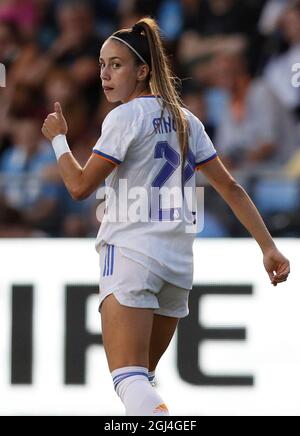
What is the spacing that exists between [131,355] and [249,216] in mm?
737

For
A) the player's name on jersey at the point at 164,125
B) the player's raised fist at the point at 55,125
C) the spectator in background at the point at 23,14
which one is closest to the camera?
the player's name on jersey at the point at 164,125

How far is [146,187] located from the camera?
12.4 ft

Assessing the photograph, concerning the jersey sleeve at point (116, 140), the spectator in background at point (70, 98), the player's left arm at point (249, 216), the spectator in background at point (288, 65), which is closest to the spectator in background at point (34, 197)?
the spectator in background at point (70, 98)

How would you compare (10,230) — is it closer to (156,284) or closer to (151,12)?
(151,12)

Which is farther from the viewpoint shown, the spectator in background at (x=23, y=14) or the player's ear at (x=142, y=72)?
the spectator in background at (x=23, y=14)

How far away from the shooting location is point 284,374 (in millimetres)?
5910

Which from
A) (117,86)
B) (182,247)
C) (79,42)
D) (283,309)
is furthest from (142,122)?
(79,42)

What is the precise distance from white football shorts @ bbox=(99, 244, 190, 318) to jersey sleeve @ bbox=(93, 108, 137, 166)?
1.10ft

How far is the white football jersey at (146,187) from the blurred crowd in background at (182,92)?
9.14 feet

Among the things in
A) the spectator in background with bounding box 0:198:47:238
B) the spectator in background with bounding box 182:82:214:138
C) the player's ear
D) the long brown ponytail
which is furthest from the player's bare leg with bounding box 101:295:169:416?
the spectator in background with bounding box 182:82:214:138

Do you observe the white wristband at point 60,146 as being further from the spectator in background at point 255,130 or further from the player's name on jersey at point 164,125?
the spectator in background at point 255,130

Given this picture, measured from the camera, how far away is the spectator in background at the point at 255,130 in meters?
7.57

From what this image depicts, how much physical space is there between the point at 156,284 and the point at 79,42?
16.4 feet

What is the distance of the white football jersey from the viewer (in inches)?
148
